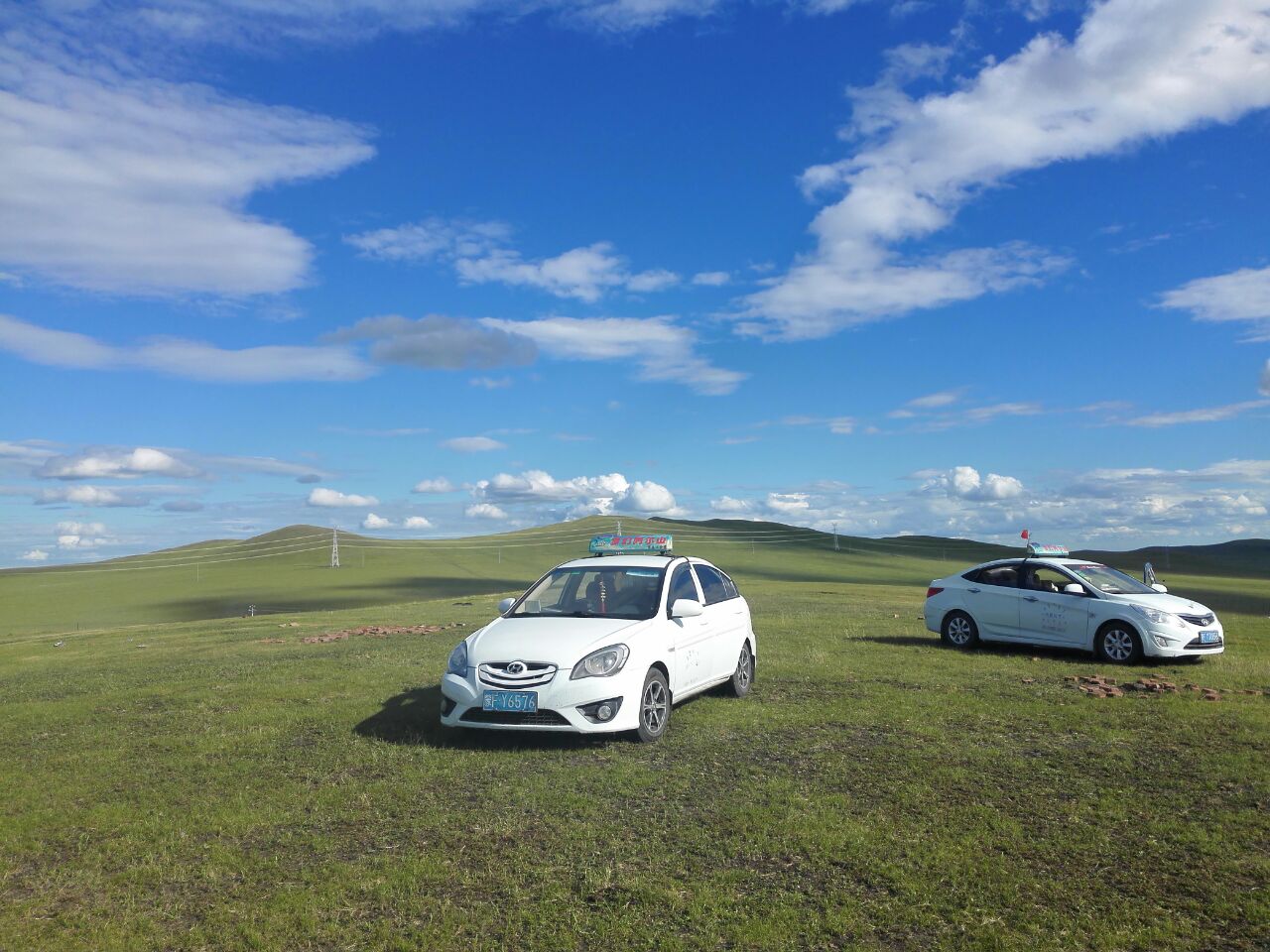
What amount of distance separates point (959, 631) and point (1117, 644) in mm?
2812

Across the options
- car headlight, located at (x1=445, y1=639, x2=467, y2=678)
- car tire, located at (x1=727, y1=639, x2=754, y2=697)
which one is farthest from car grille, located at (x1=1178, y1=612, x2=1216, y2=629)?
car headlight, located at (x1=445, y1=639, x2=467, y2=678)

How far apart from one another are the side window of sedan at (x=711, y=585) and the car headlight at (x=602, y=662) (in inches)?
95.5

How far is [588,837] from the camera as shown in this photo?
6.49 meters

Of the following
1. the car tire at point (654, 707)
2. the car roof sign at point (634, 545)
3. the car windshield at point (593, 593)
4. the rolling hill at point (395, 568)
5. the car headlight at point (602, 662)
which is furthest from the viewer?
the rolling hill at point (395, 568)

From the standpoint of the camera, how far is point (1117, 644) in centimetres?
1514

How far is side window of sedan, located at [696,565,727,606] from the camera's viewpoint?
11.7m

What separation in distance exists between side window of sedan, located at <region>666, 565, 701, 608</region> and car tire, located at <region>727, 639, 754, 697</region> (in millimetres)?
1216

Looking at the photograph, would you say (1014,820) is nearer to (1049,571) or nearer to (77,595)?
(1049,571)

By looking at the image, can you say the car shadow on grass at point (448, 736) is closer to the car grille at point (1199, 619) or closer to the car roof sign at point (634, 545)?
the car roof sign at point (634, 545)

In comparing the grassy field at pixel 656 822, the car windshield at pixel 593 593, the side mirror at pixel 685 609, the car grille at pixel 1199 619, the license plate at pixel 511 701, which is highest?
the car windshield at pixel 593 593

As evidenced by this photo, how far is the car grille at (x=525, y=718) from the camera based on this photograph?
29.3ft

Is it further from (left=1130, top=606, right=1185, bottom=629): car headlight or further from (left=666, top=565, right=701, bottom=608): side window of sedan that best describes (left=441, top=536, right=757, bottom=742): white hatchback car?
(left=1130, top=606, right=1185, bottom=629): car headlight

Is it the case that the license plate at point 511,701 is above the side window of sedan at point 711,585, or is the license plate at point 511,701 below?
below

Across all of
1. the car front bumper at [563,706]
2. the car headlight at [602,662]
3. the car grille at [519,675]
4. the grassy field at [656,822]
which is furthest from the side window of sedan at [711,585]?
the car grille at [519,675]
